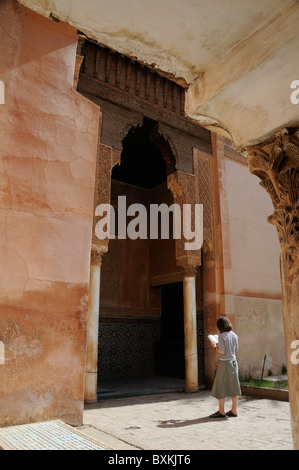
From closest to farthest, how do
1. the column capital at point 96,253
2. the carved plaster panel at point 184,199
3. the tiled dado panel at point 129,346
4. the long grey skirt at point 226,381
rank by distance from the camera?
the long grey skirt at point 226,381
the column capital at point 96,253
the carved plaster panel at point 184,199
the tiled dado panel at point 129,346

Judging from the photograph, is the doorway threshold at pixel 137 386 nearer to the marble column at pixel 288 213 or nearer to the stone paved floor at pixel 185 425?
the stone paved floor at pixel 185 425

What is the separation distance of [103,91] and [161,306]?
5644 millimetres

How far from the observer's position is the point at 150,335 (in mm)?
9398

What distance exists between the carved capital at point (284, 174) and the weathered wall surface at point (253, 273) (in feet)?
19.7

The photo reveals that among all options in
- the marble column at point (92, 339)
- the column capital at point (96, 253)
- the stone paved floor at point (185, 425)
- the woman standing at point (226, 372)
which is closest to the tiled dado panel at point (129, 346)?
the stone paved floor at point (185, 425)

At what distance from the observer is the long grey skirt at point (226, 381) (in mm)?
4289

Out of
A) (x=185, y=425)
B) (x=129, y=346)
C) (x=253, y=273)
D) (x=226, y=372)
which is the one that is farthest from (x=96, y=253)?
(x=253, y=273)

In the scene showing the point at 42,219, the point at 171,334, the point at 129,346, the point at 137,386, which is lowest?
the point at 137,386

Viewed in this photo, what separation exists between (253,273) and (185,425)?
4.84m

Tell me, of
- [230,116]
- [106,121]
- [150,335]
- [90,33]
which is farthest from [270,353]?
[90,33]

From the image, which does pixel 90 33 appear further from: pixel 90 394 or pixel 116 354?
pixel 116 354

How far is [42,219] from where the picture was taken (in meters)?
3.48

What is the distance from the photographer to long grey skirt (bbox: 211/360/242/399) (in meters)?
4.29

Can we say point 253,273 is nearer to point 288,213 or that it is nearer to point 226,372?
point 226,372
